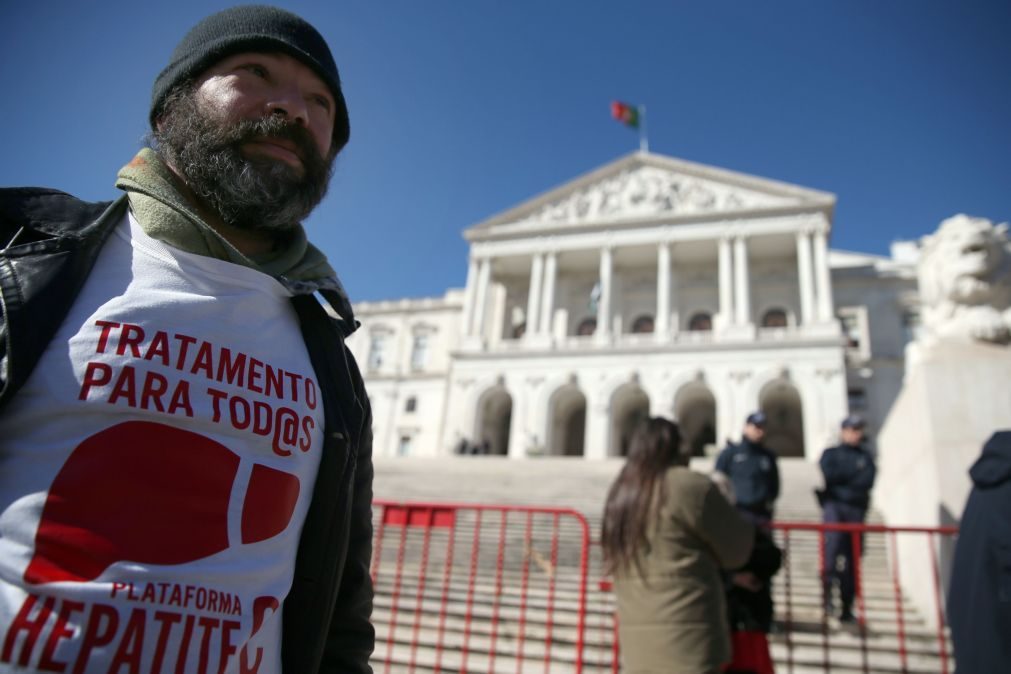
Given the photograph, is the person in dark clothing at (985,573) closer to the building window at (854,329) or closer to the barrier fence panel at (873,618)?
the barrier fence panel at (873,618)

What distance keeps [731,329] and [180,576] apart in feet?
102

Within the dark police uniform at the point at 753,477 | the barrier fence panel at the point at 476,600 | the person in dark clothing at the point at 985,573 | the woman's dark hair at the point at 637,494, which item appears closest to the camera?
the person in dark clothing at the point at 985,573

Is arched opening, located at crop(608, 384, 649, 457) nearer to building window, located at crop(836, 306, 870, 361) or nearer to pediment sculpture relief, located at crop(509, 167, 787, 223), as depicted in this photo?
pediment sculpture relief, located at crop(509, 167, 787, 223)

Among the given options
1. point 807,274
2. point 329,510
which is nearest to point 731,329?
point 807,274

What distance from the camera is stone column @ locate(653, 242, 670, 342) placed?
31.5 metres

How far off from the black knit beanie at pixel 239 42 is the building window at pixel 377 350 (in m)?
40.8

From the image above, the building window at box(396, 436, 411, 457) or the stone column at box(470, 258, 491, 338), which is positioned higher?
the stone column at box(470, 258, 491, 338)

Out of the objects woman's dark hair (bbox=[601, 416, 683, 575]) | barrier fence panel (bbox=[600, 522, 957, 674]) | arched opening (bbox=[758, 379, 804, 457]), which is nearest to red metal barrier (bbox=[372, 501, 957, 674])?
barrier fence panel (bbox=[600, 522, 957, 674])

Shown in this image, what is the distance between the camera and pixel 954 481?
19.6 feet

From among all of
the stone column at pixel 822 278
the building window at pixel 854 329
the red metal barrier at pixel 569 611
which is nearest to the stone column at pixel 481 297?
the stone column at pixel 822 278

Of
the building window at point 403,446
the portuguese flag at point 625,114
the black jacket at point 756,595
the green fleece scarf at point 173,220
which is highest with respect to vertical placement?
the portuguese flag at point 625,114

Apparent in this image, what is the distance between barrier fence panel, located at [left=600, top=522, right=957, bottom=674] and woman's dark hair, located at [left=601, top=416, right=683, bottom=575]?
1.11 metres

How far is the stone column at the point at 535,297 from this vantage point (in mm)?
34219

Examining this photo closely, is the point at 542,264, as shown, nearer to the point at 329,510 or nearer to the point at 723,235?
the point at 723,235
